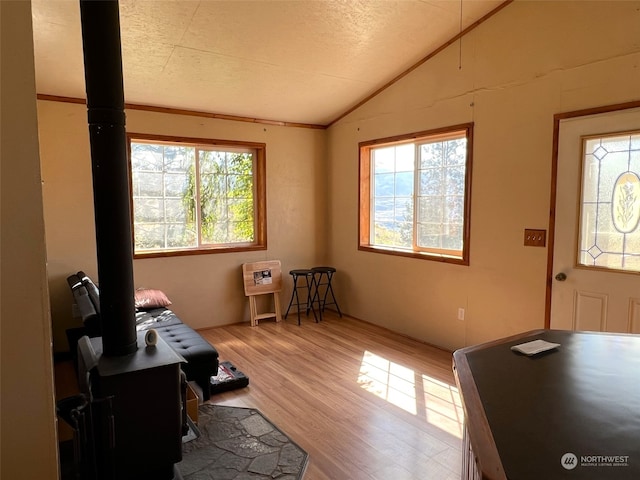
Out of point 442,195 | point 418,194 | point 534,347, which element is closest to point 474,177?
point 442,195

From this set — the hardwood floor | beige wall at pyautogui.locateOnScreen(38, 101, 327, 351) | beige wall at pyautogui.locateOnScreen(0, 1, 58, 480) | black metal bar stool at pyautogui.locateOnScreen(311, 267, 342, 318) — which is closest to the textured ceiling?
beige wall at pyautogui.locateOnScreen(38, 101, 327, 351)

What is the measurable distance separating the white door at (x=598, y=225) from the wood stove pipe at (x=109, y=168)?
2881 mm

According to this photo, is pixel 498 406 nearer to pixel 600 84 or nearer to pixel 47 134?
pixel 600 84

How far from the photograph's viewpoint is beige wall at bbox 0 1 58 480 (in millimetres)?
1441

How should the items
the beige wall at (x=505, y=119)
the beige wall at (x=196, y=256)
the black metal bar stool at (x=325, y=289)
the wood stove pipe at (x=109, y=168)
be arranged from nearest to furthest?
1. the wood stove pipe at (x=109, y=168)
2. the beige wall at (x=505, y=119)
3. the beige wall at (x=196, y=256)
4. the black metal bar stool at (x=325, y=289)

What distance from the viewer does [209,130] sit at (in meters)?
4.65

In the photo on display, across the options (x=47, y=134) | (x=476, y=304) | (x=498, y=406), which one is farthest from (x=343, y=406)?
(x=47, y=134)

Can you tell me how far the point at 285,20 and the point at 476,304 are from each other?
9.20 ft

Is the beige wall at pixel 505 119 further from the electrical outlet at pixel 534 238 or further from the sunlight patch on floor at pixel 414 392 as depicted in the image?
the sunlight patch on floor at pixel 414 392

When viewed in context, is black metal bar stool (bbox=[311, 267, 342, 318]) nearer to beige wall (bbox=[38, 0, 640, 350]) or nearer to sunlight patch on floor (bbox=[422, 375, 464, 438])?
beige wall (bbox=[38, 0, 640, 350])

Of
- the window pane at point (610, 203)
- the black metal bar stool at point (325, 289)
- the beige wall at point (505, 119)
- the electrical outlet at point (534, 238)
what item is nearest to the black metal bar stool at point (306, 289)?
the black metal bar stool at point (325, 289)

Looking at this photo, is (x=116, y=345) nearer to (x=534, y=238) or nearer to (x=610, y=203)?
(x=534, y=238)

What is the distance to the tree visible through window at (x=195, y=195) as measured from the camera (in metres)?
4.39
